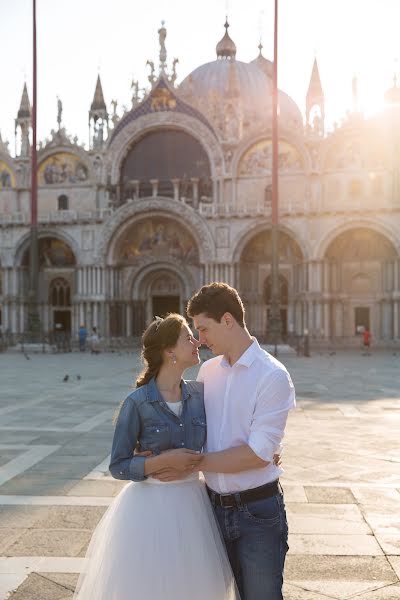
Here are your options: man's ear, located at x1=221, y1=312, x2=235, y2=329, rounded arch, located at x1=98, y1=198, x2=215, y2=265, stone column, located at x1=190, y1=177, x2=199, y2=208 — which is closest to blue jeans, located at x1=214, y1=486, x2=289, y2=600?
man's ear, located at x1=221, y1=312, x2=235, y2=329

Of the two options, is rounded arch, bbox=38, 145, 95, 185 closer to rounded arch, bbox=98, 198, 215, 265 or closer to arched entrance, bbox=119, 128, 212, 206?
arched entrance, bbox=119, 128, 212, 206

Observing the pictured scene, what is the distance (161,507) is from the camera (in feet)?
10.9

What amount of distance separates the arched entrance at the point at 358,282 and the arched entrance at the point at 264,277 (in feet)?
7.34

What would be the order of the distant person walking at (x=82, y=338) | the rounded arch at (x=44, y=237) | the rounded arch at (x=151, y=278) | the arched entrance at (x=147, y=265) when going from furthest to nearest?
the rounded arch at (x=44, y=237), the arched entrance at (x=147, y=265), the rounded arch at (x=151, y=278), the distant person walking at (x=82, y=338)

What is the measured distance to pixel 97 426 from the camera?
11133 mm

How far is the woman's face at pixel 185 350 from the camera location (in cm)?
352

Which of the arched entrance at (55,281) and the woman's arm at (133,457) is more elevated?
the arched entrance at (55,281)

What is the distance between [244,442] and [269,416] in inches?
8.4

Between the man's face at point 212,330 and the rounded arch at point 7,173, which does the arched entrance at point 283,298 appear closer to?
the rounded arch at point 7,173

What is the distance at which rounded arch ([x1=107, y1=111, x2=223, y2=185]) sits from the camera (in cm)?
4228

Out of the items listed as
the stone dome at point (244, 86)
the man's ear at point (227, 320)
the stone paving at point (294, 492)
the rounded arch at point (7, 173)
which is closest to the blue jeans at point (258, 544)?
the man's ear at point (227, 320)

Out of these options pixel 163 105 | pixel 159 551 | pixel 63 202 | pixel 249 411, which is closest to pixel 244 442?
pixel 249 411

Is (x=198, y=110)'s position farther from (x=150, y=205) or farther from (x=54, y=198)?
(x=54, y=198)

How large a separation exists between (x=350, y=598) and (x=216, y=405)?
1.77 m
